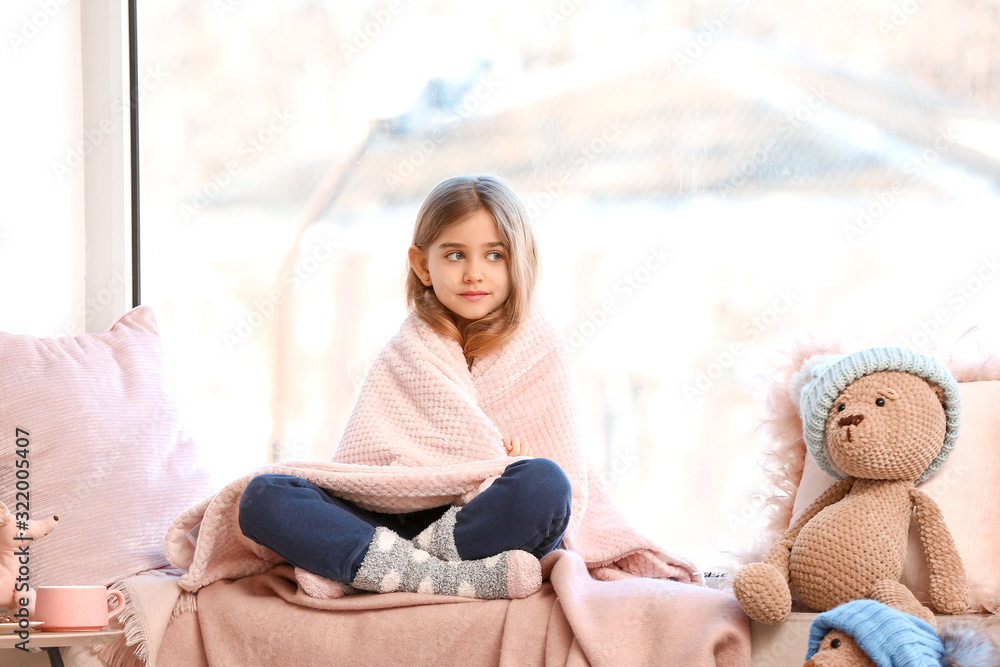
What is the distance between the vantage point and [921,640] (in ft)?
3.48

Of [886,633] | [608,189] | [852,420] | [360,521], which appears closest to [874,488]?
[852,420]

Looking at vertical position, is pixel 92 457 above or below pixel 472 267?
below

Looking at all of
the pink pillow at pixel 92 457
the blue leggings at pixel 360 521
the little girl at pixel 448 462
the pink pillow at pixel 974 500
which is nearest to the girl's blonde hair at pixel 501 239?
the little girl at pixel 448 462

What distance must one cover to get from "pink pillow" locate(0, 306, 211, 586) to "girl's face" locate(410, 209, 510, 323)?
2.02 ft

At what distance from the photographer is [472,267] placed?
187 cm

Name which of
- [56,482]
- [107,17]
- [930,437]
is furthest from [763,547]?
[107,17]

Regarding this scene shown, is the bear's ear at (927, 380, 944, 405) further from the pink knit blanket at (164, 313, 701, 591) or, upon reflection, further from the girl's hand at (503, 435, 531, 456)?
the girl's hand at (503, 435, 531, 456)

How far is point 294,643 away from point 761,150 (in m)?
1.35

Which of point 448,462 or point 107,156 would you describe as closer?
point 448,462

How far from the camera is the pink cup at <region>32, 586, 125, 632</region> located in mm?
1360

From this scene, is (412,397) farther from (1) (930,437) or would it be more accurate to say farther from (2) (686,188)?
(1) (930,437)

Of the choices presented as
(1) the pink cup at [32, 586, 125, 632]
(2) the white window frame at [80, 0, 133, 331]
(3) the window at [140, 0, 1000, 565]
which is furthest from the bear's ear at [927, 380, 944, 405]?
(2) the white window frame at [80, 0, 133, 331]

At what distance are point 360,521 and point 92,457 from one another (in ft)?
1.94

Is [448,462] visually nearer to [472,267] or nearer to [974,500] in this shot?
[472,267]
